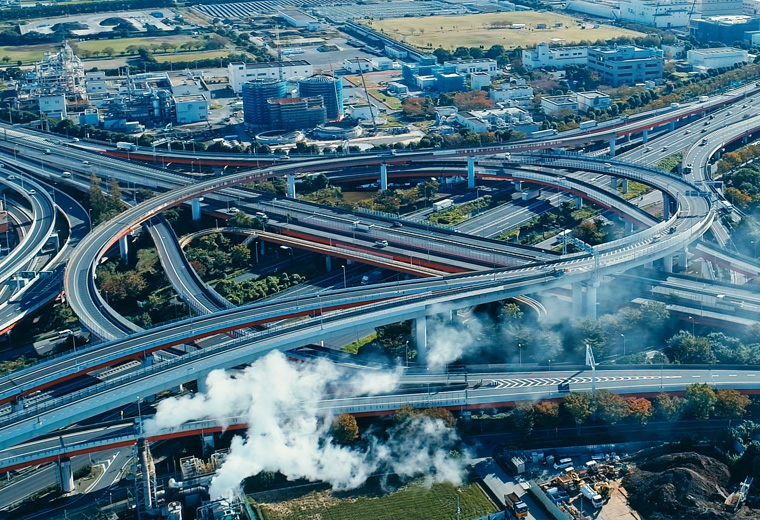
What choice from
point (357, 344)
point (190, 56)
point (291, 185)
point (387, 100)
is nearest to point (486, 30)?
point (387, 100)

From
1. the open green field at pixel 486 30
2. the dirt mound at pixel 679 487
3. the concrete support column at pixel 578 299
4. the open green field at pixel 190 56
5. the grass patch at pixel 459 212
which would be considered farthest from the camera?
the open green field at pixel 486 30

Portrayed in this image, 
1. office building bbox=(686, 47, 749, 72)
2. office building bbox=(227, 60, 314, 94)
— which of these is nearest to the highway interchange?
office building bbox=(227, 60, 314, 94)

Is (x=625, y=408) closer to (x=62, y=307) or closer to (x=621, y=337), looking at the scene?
(x=621, y=337)

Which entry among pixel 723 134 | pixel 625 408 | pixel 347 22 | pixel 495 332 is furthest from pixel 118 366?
pixel 347 22

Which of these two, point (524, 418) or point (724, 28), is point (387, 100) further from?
point (524, 418)

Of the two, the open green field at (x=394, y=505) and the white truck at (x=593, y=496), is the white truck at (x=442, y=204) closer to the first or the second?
the open green field at (x=394, y=505)

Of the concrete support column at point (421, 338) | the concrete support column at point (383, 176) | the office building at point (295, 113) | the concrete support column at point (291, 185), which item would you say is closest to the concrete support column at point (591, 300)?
the concrete support column at point (421, 338)
